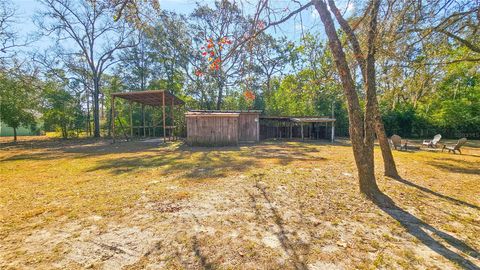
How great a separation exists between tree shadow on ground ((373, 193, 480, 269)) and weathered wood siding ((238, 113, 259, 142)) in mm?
13604

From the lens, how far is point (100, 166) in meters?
6.87

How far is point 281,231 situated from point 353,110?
2459 mm

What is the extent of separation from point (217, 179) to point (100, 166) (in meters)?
4.33

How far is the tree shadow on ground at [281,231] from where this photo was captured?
211 cm

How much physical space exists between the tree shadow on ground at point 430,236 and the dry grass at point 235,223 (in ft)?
0.04

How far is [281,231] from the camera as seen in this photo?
2.72 meters

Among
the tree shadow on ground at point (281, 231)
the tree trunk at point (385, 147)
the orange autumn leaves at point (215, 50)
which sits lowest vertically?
the tree shadow on ground at point (281, 231)

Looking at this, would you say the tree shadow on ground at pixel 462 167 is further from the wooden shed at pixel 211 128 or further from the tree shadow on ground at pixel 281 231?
the wooden shed at pixel 211 128

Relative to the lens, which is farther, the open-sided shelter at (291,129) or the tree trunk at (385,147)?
the open-sided shelter at (291,129)

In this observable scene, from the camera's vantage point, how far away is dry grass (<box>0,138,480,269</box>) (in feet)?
7.07

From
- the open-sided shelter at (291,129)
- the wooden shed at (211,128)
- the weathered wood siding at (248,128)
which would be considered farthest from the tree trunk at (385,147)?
the open-sided shelter at (291,129)

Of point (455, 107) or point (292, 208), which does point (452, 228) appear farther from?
point (455, 107)

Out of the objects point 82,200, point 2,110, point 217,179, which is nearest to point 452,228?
point 217,179

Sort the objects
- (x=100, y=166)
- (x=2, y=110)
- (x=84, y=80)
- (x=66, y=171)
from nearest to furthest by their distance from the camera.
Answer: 1. (x=66, y=171)
2. (x=100, y=166)
3. (x=2, y=110)
4. (x=84, y=80)
